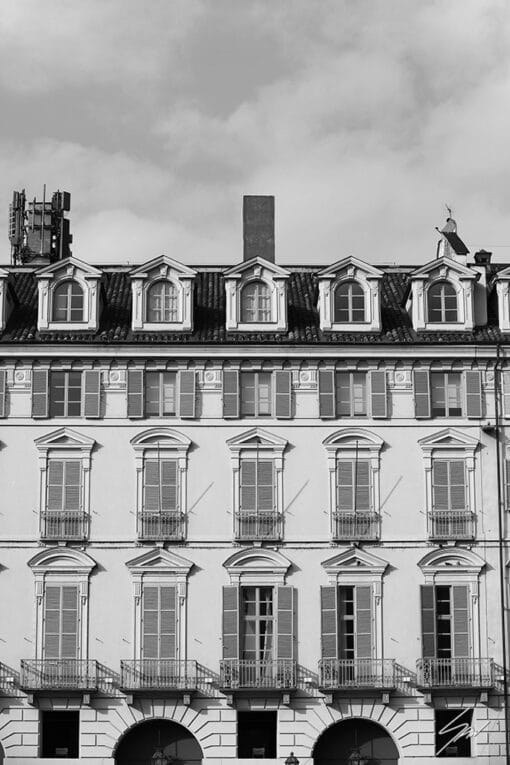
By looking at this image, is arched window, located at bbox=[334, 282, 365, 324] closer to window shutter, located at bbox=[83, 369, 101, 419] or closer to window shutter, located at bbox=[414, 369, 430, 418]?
window shutter, located at bbox=[414, 369, 430, 418]

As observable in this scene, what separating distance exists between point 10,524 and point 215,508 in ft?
25.4

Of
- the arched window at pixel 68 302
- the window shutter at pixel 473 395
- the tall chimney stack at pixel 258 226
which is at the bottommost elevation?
the window shutter at pixel 473 395

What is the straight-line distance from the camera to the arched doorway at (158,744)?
52.9 meters

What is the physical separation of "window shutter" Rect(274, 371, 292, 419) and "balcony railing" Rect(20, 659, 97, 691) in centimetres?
1168

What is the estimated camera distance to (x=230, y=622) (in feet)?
175

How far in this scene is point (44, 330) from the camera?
5569 cm

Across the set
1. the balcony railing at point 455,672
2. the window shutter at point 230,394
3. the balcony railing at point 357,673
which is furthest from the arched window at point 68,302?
the balcony railing at point 455,672

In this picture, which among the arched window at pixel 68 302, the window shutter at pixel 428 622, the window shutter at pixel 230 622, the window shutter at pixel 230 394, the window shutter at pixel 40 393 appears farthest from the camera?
the arched window at pixel 68 302

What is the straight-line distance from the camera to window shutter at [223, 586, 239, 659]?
174 feet

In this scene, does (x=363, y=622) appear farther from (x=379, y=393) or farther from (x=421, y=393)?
(x=421, y=393)

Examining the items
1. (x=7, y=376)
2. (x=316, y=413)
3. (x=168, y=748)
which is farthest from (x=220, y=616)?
(x=7, y=376)

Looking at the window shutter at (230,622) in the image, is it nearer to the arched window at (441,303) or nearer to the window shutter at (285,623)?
the window shutter at (285,623)

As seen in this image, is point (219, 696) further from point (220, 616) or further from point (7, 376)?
point (7, 376)

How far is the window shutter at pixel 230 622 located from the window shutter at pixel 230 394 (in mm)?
6646
